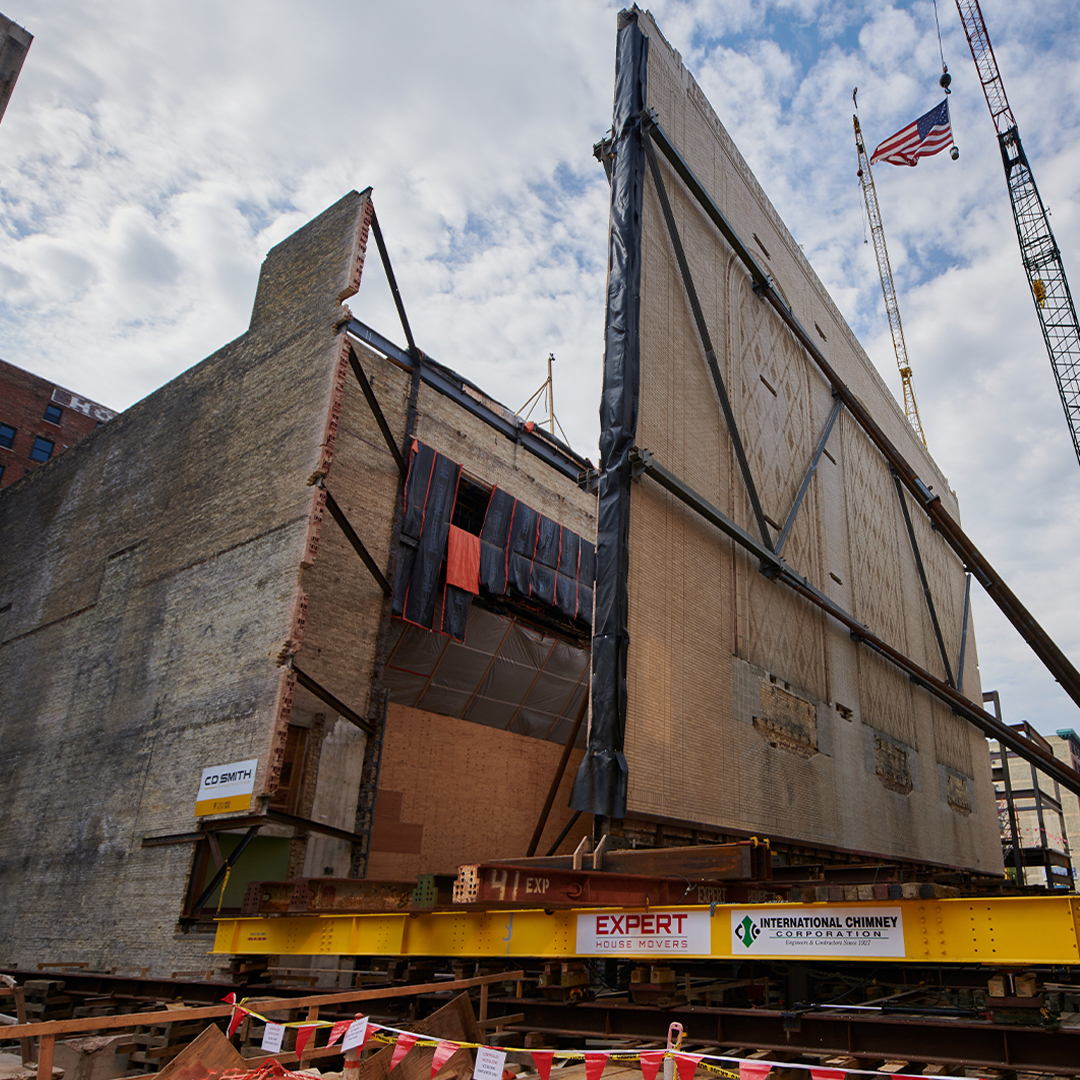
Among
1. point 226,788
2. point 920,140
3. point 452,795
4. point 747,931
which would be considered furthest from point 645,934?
point 920,140

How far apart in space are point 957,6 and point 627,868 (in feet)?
176

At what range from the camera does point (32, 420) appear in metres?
41.0

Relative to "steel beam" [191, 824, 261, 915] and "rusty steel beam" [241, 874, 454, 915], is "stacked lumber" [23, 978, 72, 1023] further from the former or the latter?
"rusty steel beam" [241, 874, 454, 915]

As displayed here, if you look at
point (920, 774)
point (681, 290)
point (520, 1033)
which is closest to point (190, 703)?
point (520, 1033)

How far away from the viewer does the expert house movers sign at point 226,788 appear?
483 inches

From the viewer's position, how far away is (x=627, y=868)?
7332 millimetres

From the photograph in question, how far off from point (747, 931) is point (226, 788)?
29.8 feet

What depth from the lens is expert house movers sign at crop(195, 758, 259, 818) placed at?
1226 cm

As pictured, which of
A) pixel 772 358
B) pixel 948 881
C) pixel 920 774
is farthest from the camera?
pixel 920 774

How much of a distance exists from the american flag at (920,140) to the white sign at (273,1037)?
2648 cm

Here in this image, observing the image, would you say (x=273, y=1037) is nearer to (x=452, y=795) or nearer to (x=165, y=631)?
(x=165, y=631)

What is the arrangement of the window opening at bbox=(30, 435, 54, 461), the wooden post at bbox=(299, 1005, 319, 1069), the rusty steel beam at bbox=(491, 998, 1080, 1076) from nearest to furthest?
the rusty steel beam at bbox=(491, 998, 1080, 1076) → the wooden post at bbox=(299, 1005, 319, 1069) → the window opening at bbox=(30, 435, 54, 461)

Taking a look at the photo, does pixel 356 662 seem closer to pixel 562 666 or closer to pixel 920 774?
pixel 562 666

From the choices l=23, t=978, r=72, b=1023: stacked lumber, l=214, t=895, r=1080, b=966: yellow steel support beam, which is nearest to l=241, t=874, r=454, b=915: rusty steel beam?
l=214, t=895, r=1080, b=966: yellow steel support beam
